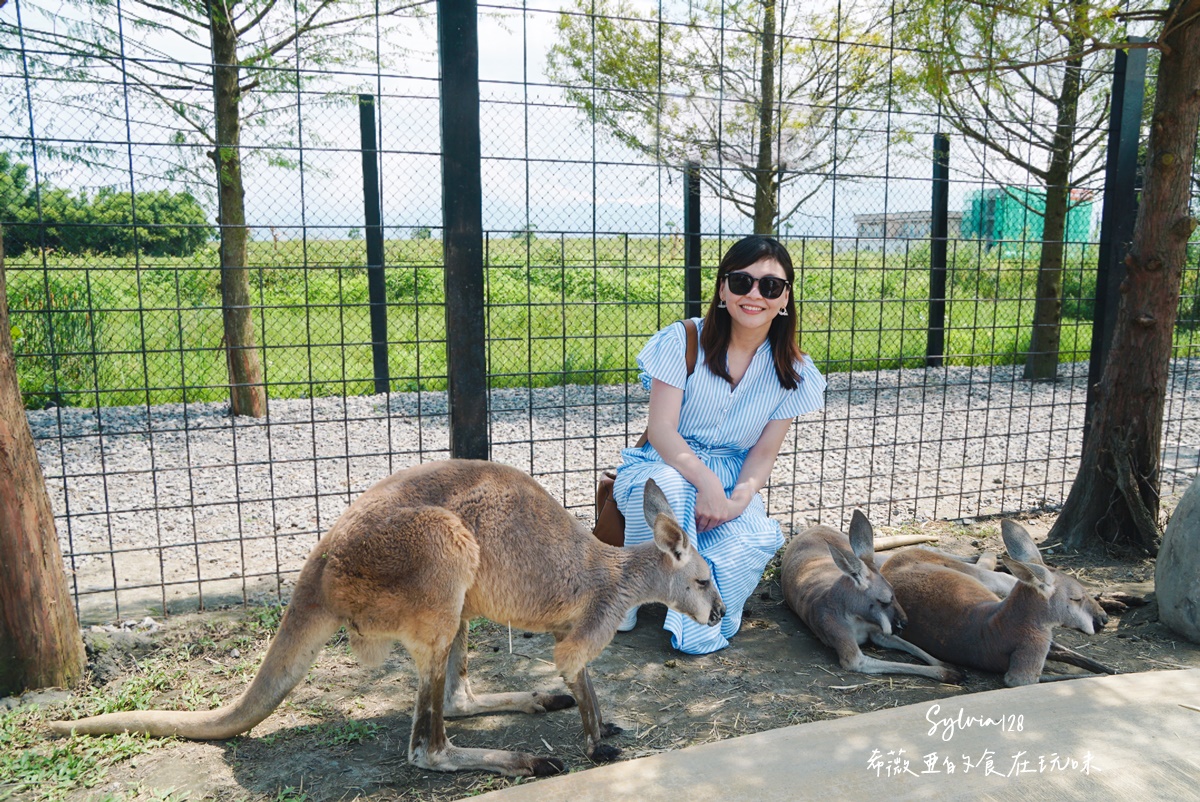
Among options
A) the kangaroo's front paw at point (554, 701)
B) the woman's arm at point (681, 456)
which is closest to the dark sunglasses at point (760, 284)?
the woman's arm at point (681, 456)

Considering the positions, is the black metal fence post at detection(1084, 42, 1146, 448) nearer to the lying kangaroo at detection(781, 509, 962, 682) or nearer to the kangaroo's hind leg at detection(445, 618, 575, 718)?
the lying kangaroo at detection(781, 509, 962, 682)

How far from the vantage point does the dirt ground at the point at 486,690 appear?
120 inches

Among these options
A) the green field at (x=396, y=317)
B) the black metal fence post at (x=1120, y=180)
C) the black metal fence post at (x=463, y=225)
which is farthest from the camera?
the green field at (x=396, y=317)

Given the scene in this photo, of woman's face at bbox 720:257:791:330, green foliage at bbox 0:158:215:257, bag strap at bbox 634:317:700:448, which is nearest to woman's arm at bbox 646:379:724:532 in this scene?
bag strap at bbox 634:317:700:448

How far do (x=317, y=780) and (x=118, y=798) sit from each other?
61cm

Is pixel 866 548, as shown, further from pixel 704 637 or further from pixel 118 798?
pixel 118 798

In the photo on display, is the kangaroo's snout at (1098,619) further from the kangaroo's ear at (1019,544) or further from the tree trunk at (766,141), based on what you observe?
the tree trunk at (766,141)

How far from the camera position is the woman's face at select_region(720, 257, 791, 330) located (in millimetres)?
4086

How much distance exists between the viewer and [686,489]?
4.04m

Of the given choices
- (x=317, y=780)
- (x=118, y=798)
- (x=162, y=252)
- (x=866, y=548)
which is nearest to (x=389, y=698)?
(x=317, y=780)

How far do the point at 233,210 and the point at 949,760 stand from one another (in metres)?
7.26

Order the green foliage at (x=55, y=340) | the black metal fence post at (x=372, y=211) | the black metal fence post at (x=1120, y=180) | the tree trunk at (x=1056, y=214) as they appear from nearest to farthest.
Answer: the black metal fence post at (x=1120, y=180) < the black metal fence post at (x=372, y=211) < the green foliage at (x=55, y=340) < the tree trunk at (x=1056, y=214)

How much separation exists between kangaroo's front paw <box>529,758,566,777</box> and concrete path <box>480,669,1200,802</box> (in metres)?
0.49

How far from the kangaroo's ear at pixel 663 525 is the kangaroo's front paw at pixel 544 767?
855 mm
